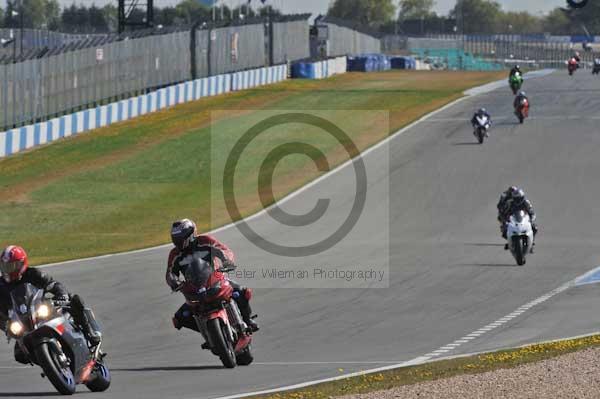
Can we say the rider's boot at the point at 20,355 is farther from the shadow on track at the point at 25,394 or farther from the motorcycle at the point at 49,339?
the shadow on track at the point at 25,394

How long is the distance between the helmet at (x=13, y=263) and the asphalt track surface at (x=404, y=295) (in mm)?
1208

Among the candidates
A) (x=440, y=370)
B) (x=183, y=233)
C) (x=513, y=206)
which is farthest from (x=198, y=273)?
(x=513, y=206)

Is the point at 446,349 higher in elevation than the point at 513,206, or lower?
lower

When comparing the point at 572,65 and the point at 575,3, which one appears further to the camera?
the point at 572,65

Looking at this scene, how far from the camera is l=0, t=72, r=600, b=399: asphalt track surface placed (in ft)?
50.0

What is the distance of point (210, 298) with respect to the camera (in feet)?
48.4

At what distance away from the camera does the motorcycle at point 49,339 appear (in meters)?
12.7

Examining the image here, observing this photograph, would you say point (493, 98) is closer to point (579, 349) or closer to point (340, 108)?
point (340, 108)

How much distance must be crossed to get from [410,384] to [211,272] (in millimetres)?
2836

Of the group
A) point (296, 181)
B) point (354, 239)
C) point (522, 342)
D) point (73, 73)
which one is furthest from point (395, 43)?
point (522, 342)

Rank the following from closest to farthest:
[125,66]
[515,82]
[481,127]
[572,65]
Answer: [481,127] < [125,66] < [515,82] < [572,65]

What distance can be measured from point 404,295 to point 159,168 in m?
24.0

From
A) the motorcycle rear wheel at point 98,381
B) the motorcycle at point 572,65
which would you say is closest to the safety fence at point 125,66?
the motorcycle at point 572,65

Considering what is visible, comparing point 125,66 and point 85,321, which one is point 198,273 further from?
point 125,66
